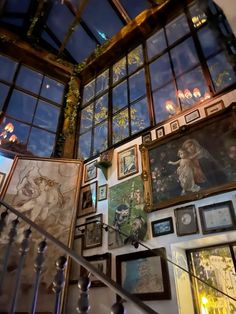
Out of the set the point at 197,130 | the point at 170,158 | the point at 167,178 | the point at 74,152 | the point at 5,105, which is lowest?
the point at 167,178

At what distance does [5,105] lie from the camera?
4.64m

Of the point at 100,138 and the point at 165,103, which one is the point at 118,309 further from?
the point at 100,138

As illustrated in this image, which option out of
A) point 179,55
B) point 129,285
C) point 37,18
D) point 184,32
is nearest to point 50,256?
point 129,285

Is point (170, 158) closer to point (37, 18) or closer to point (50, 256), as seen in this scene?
point (50, 256)

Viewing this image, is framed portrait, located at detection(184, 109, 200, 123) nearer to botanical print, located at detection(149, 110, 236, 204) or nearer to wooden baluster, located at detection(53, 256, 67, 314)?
botanical print, located at detection(149, 110, 236, 204)

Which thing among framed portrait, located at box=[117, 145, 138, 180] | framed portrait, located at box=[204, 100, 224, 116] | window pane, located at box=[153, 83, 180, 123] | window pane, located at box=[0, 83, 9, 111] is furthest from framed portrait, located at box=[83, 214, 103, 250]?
window pane, located at box=[0, 83, 9, 111]

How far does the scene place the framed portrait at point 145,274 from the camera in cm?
249

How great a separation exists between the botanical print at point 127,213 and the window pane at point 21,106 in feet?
8.25

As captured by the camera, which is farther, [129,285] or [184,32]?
[184,32]

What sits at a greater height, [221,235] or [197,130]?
[197,130]

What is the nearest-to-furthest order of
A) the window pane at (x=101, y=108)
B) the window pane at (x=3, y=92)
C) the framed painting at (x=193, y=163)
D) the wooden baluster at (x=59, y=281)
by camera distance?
the wooden baluster at (x=59, y=281) < the framed painting at (x=193, y=163) < the window pane at (x=3, y=92) < the window pane at (x=101, y=108)

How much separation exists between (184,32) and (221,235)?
3.40 metres

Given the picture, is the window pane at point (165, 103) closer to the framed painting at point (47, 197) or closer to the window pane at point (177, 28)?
the window pane at point (177, 28)

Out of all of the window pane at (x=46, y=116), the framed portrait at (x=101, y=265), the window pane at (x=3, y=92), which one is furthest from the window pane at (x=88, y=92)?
the framed portrait at (x=101, y=265)
